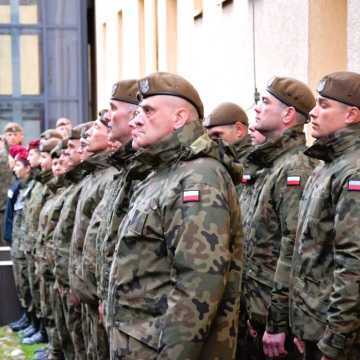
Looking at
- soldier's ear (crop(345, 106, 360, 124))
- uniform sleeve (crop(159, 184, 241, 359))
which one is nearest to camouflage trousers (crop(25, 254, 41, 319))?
soldier's ear (crop(345, 106, 360, 124))

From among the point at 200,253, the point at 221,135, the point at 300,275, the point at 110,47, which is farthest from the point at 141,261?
the point at 110,47

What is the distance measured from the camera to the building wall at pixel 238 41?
862cm

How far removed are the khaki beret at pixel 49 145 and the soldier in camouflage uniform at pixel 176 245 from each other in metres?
6.36

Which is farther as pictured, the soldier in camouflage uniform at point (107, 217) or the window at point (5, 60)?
the window at point (5, 60)

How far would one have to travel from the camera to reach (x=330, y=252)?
16.4ft

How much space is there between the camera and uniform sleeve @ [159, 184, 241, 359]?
13.8ft

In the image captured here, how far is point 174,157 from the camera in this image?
454 cm

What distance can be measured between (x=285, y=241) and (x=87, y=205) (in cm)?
193

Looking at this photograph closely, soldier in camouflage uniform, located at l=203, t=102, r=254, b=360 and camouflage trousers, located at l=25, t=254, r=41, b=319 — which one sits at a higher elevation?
soldier in camouflage uniform, located at l=203, t=102, r=254, b=360

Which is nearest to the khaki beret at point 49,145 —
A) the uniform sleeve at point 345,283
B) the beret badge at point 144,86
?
the beret badge at point 144,86

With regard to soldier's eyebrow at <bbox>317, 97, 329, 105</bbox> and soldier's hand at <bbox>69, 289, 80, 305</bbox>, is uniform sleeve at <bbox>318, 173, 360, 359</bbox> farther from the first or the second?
soldier's hand at <bbox>69, 289, 80, 305</bbox>

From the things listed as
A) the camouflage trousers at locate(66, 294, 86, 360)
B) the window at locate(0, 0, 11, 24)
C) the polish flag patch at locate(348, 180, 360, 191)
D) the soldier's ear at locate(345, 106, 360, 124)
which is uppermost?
the window at locate(0, 0, 11, 24)

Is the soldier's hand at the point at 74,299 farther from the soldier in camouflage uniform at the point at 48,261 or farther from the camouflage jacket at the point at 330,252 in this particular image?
the camouflage jacket at the point at 330,252

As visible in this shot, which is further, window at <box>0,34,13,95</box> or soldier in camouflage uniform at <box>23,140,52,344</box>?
window at <box>0,34,13,95</box>
